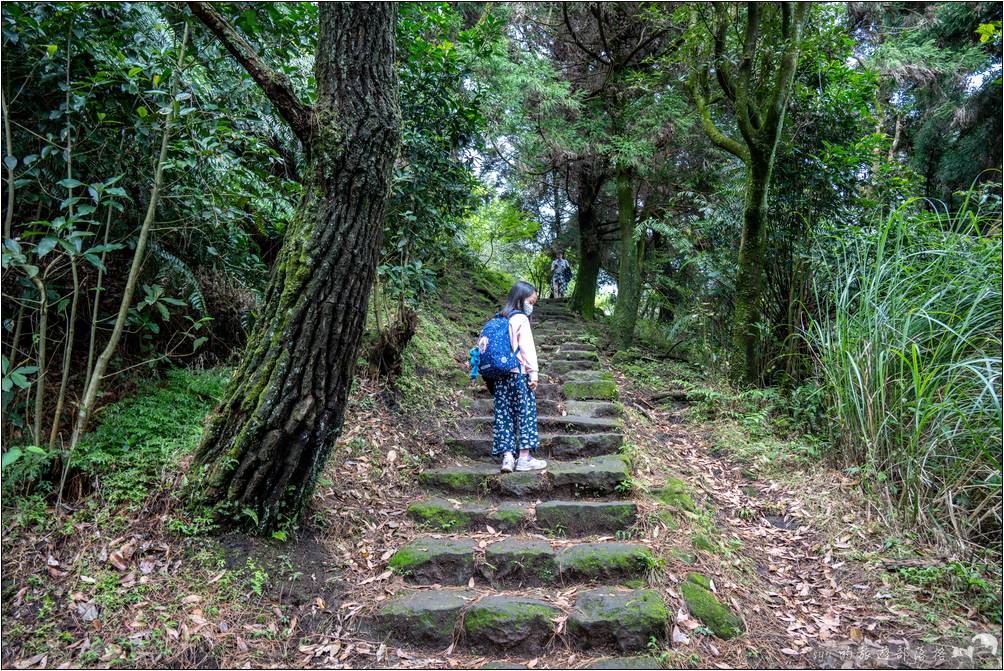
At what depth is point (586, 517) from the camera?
391 centimetres

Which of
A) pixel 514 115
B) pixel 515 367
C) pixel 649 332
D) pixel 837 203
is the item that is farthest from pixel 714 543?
pixel 649 332

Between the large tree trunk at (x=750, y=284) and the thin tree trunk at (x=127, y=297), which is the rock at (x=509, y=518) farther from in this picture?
the large tree trunk at (x=750, y=284)

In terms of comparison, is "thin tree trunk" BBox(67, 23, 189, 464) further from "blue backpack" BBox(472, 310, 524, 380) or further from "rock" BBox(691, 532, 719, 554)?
"rock" BBox(691, 532, 719, 554)

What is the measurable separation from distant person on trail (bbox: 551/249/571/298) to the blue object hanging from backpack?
9919 mm

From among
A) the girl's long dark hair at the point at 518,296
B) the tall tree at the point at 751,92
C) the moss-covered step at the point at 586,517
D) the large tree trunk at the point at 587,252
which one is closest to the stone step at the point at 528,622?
the moss-covered step at the point at 586,517

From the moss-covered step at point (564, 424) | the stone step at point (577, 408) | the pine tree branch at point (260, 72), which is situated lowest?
the moss-covered step at point (564, 424)

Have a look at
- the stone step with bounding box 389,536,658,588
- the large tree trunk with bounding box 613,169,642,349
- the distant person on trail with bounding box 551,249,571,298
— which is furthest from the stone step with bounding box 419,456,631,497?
the distant person on trail with bounding box 551,249,571,298

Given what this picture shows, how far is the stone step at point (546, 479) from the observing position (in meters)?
4.23

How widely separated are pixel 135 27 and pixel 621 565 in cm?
457

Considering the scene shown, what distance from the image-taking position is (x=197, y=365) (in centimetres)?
438

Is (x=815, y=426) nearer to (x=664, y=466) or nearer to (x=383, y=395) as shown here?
(x=664, y=466)

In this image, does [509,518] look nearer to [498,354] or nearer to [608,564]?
[608,564]

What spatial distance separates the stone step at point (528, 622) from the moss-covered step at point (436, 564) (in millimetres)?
253

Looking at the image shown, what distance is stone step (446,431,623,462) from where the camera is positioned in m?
4.88
